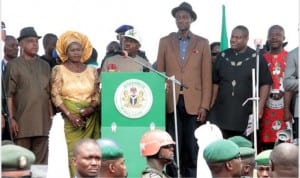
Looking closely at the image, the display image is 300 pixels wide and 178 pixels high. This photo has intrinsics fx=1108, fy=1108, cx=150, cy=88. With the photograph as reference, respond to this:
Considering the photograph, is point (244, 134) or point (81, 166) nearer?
point (81, 166)

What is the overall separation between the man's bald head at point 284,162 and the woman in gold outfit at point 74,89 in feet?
17.4

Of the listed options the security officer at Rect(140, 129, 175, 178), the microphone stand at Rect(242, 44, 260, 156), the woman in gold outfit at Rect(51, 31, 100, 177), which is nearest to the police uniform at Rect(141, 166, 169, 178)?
the security officer at Rect(140, 129, 175, 178)

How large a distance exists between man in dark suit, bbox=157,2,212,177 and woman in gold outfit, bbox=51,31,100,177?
42.8 inches

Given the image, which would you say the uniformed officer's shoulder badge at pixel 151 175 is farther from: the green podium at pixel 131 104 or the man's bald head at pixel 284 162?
the green podium at pixel 131 104

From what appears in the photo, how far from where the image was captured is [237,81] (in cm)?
1446

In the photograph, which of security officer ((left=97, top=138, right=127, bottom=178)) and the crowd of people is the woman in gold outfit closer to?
the crowd of people

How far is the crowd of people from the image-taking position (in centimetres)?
1385

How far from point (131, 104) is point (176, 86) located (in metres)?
0.82

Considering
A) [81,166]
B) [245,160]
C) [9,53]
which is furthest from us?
[9,53]

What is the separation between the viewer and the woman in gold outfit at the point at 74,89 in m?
13.8

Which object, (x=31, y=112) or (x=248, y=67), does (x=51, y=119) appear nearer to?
(x=31, y=112)

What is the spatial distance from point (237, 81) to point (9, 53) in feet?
10.0

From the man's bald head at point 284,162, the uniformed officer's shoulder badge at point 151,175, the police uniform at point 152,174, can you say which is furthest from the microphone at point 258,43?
the man's bald head at point 284,162

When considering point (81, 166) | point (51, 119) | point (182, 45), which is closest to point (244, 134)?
point (182, 45)
